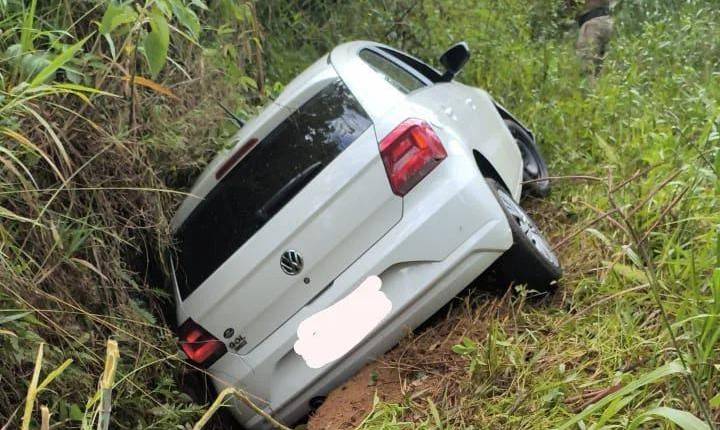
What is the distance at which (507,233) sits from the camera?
2.64m

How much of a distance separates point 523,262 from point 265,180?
1136 millimetres

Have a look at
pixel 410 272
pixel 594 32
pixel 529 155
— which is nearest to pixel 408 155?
pixel 410 272

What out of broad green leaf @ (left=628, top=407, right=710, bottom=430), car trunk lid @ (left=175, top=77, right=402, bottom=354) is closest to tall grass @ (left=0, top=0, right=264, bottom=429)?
car trunk lid @ (left=175, top=77, right=402, bottom=354)

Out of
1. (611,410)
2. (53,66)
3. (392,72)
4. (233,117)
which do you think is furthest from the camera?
(392,72)

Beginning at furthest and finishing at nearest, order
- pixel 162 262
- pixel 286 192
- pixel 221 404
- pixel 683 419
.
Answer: pixel 162 262
pixel 286 192
pixel 221 404
pixel 683 419

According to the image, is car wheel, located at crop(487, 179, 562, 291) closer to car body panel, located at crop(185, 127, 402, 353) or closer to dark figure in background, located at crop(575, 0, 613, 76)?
car body panel, located at crop(185, 127, 402, 353)

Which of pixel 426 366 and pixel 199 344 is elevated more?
pixel 199 344

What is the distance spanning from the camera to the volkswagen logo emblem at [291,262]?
2.62 meters

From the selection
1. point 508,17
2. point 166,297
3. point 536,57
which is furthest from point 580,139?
point 166,297

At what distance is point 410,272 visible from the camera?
8.52 ft

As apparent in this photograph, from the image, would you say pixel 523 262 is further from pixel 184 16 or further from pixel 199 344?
pixel 184 16

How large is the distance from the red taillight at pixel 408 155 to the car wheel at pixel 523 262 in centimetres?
32

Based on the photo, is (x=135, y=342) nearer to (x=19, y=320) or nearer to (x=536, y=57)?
(x=19, y=320)

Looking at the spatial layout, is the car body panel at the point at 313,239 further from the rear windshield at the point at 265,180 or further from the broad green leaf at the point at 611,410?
the broad green leaf at the point at 611,410
